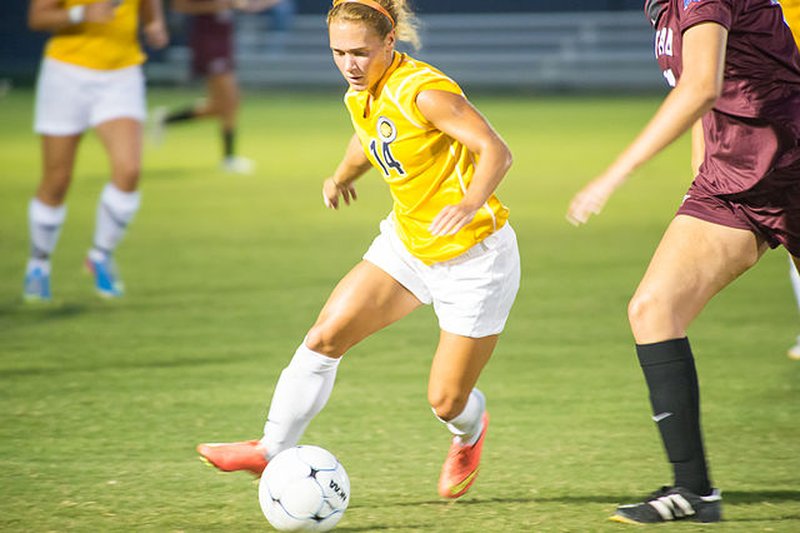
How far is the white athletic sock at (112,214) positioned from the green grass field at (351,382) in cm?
38

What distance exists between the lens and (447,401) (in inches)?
169

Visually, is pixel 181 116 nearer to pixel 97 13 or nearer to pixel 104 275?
pixel 104 275

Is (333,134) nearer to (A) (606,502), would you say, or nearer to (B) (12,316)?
(B) (12,316)

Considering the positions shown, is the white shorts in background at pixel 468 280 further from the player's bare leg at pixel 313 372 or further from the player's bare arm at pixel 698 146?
the player's bare arm at pixel 698 146

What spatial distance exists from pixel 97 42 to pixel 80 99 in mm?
363

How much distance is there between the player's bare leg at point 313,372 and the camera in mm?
4223

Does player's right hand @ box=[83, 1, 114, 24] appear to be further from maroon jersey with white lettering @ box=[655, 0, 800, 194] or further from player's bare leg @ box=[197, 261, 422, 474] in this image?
maroon jersey with white lettering @ box=[655, 0, 800, 194]

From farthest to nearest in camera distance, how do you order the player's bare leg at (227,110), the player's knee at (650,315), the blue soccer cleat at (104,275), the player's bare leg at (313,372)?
the player's bare leg at (227,110)
the blue soccer cleat at (104,275)
the player's bare leg at (313,372)
the player's knee at (650,315)

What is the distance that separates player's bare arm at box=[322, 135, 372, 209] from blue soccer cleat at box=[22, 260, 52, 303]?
374 centimetres

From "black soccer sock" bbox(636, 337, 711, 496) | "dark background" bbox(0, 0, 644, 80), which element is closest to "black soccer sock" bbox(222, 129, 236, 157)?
"black soccer sock" bbox(636, 337, 711, 496)

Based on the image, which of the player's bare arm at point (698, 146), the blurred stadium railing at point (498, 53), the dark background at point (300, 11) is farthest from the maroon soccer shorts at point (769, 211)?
the dark background at point (300, 11)

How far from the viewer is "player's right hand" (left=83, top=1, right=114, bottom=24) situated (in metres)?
7.46

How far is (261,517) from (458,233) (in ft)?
3.68

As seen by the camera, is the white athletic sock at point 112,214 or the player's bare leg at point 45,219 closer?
the player's bare leg at point 45,219
